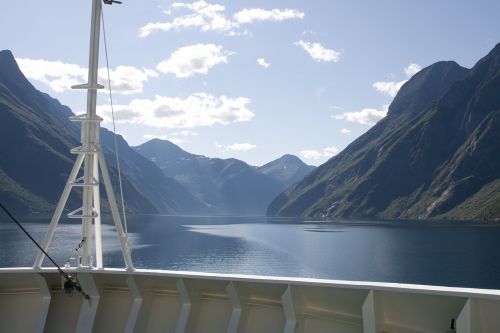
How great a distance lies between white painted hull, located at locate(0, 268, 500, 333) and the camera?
253 inches

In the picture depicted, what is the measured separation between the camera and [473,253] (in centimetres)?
9269

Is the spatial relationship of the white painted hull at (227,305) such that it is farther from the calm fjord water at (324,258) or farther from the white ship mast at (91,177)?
the calm fjord water at (324,258)

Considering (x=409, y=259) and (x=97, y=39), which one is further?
(x=409, y=259)

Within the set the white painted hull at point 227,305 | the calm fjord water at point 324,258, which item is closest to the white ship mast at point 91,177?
the white painted hull at point 227,305

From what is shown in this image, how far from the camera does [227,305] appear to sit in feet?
27.6

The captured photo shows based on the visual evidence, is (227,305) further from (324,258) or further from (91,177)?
(324,258)

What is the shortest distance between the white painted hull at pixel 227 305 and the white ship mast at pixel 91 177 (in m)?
0.47

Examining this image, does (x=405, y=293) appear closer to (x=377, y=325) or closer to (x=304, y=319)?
(x=377, y=325)

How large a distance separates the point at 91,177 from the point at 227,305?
11.2 feet

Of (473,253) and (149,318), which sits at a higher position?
(149,318)

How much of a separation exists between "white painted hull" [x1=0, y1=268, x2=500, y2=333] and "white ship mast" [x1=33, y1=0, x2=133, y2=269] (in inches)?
18.4

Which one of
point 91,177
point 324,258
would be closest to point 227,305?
point 91,177

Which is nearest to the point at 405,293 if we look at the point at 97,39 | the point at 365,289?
the point at 365,289

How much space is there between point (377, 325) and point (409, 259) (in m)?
86.9
